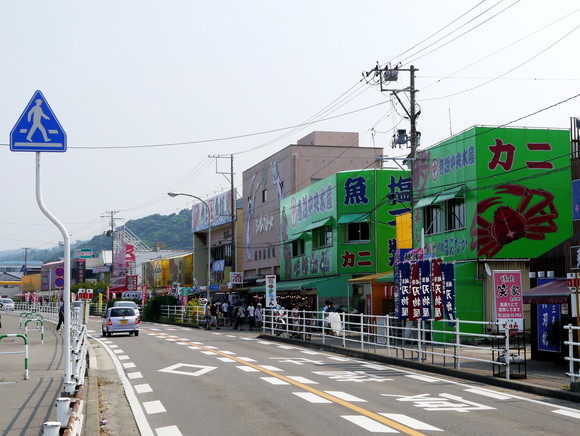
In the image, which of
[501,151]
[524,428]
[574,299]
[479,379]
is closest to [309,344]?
[501,151]

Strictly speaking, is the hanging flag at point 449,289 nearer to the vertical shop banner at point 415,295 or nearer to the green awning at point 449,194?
the vertical shop banner at point 415,295

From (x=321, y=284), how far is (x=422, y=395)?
1020 inches

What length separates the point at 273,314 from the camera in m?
36.5

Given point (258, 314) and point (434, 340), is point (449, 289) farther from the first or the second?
point (258, 314)

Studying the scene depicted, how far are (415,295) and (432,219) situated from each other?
39.4 ft

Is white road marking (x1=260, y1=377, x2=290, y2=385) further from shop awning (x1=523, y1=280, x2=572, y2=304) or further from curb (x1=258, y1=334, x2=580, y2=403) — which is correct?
shop awning (x1=523, y1=280, x2=572, y2=304)

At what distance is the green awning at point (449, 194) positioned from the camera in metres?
29.6

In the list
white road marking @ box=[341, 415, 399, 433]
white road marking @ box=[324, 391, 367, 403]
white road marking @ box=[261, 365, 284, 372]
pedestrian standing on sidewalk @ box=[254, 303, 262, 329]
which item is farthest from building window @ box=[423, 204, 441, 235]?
white road marking @ box=[341, 415, 399, 433]

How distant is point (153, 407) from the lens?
12.8 metres

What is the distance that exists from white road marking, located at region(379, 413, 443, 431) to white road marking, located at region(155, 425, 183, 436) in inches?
122

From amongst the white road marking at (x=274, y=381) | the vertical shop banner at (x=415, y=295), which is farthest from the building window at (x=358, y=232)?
the white road marking at (x=274, y=381)

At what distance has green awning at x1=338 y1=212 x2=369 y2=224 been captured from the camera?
42.2m

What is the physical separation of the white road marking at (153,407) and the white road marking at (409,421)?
355cm

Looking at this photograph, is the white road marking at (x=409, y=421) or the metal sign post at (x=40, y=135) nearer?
A: the metal sign post at (x=40, y=135)
